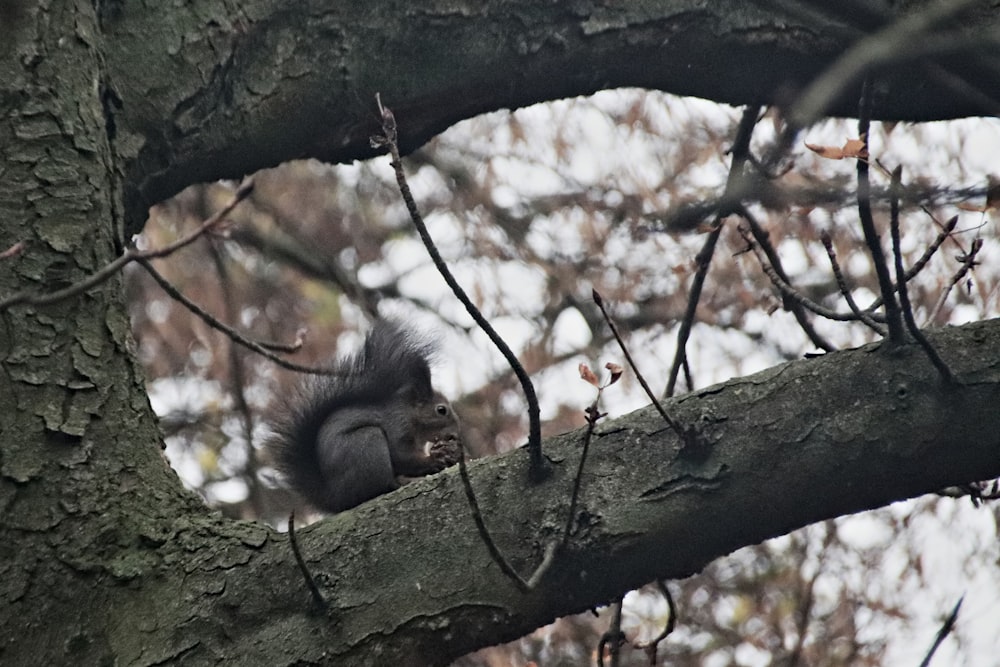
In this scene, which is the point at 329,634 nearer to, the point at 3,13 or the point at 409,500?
the point at 409,500

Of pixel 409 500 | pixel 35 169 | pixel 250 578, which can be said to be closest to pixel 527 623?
pixel 409 500

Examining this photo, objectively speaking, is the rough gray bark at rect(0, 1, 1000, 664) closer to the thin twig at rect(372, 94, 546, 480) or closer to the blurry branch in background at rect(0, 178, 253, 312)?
the thin twig at rect(372, 94, 546, 480)

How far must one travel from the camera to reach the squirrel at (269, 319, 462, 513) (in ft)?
A: 9.67

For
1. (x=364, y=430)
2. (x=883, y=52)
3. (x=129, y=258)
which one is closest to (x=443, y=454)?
(x=364, y=430)

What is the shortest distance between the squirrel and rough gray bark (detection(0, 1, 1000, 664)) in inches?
30.5

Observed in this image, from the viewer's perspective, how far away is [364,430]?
302 centimetres

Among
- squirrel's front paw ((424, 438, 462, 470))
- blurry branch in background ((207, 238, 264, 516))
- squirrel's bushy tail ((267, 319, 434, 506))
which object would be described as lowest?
squirrel's front paw ((424, 438, 462, 470))

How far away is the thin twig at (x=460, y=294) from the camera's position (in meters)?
1.53

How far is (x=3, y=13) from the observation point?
2201 millimetres

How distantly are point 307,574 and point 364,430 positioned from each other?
3.87 feet

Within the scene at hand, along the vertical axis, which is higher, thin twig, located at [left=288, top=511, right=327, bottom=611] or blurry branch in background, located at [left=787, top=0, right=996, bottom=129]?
blurry branch in background, located at [left=787, top=0, right=996, bottom=129]

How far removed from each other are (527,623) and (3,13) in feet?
4.92

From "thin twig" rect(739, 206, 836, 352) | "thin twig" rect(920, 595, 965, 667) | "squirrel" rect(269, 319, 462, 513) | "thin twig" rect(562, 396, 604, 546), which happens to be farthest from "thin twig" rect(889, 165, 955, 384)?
"squirrel" rect(269, 319, 462, 513)

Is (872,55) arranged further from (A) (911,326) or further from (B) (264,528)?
(B) (264,528)
